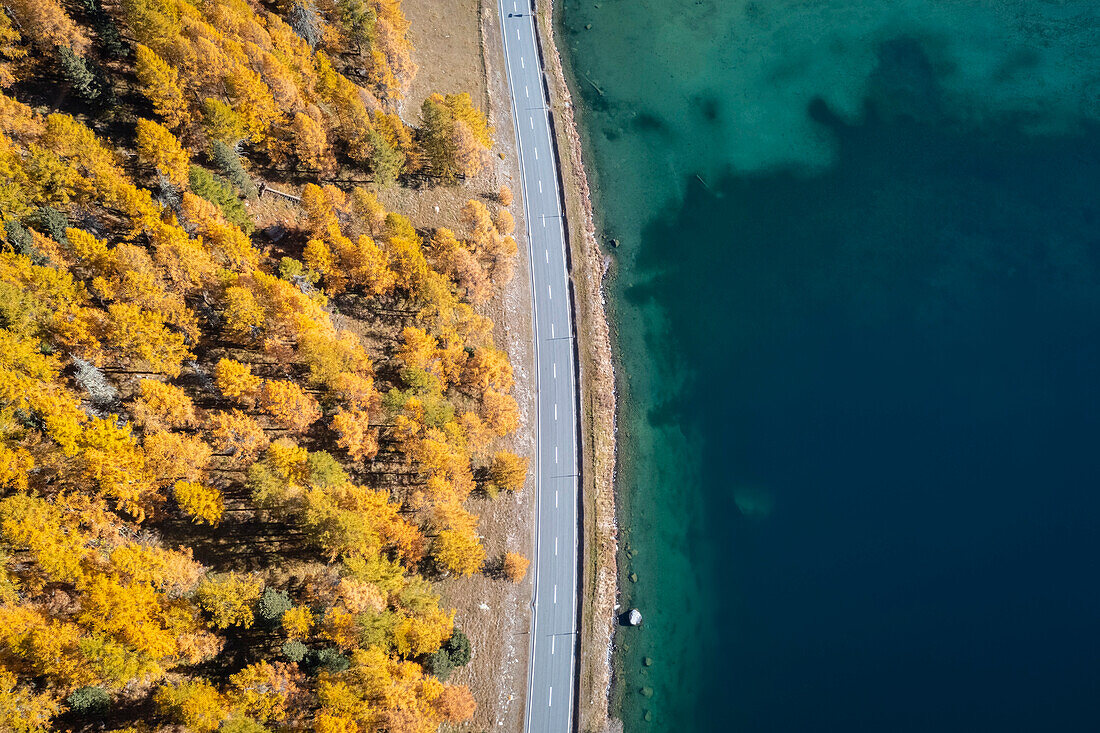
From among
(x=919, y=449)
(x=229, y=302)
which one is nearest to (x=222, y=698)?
(x=229, y=302)

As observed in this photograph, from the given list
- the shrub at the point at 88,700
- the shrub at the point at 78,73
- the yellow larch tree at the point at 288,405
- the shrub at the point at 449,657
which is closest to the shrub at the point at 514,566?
the shrub at the point at 449,657

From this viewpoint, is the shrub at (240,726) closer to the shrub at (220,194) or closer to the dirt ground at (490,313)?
the dirt ground at (490,313)

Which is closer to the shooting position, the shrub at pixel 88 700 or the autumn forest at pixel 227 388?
the shrub at pixel 88 700

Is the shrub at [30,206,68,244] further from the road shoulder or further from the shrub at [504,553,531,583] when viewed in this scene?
the road shoulder

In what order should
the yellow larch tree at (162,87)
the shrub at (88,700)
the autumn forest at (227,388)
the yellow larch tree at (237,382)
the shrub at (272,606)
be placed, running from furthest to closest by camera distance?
the yellow larch tree at (162,87) < the yellow larch tree at (237,382) < the shrub at (272,606) < the autumn forest at (227,388) < the shrub at (88,700)

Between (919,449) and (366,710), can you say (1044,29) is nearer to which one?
(919,449)

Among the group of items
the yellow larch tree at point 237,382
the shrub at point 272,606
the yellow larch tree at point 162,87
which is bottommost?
the shrub at point 272,606

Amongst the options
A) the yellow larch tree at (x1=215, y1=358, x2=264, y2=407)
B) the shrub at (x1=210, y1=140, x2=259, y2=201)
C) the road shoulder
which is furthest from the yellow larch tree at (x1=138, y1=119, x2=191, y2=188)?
the road shoulder
